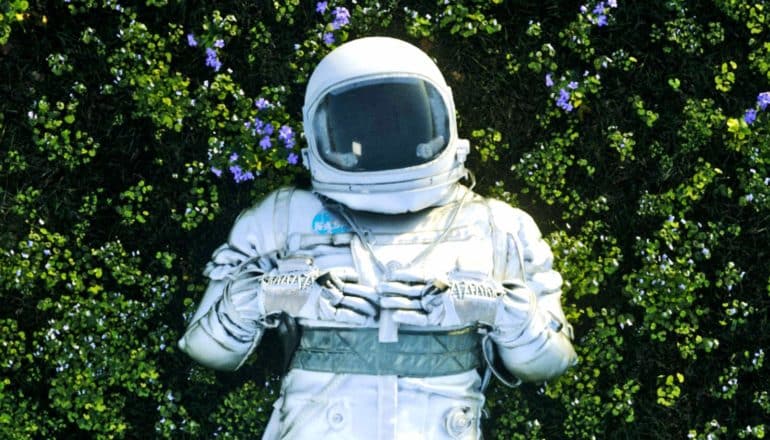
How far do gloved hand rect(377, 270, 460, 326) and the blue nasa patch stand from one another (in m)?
0.31

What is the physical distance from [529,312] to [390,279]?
15.3 inches

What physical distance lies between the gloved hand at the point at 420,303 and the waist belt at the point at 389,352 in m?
0.16

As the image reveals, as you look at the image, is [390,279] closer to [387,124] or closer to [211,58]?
[387,124]

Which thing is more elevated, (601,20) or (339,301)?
(601,20)

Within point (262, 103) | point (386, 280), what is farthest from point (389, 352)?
point (262, 103)

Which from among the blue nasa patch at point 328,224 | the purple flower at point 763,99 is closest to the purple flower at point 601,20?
the purple flower at point 763,99

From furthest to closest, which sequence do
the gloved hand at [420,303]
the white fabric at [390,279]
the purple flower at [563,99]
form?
the purple flower at [563,99]
the white fabric at [390,279]
the gloved hand at [420,303]

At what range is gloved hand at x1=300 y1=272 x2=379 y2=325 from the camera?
389cm

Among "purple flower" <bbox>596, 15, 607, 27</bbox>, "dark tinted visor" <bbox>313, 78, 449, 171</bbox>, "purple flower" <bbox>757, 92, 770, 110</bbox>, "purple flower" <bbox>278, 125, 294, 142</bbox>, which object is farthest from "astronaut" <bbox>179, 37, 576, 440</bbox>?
"purple flower" <bbox>757, 92, 770, 110</bbox>

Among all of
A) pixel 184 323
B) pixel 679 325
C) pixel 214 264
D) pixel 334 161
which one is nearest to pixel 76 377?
pixel 184 323

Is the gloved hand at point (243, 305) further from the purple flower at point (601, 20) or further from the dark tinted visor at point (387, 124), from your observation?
the purple flower at point (601, 20)

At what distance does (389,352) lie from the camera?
4.03 m

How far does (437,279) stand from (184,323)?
1.20 m

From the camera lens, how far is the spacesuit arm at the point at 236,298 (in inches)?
160
